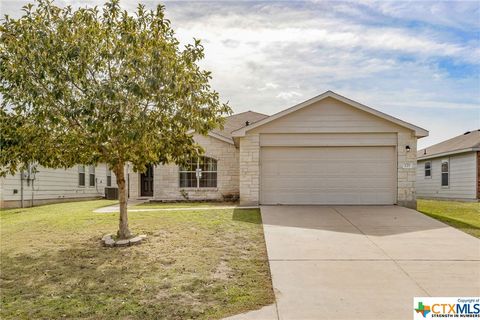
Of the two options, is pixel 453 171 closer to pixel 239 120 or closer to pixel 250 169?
pixel 239 120

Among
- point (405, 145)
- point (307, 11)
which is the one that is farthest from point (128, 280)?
point (405, 145)

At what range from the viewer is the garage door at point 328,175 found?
13.6 meters

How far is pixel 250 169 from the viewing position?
1377 centimetres

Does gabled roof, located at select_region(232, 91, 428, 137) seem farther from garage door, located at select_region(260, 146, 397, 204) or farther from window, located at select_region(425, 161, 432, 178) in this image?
window, located at select_region(425, 161, 432, 178)

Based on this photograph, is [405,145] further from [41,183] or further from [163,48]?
[41,183]

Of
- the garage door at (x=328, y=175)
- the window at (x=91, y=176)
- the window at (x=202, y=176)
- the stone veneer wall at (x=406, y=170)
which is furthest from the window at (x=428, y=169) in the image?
the window at (x=91, y=176)

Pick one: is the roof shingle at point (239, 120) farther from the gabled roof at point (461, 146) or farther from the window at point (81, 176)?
the gabled roof at point (461, 146)

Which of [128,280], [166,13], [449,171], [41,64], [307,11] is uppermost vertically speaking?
[307,11]

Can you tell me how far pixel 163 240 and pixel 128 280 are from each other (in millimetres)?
2491

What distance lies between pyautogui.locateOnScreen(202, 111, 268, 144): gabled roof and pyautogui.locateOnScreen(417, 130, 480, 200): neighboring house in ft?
34.7

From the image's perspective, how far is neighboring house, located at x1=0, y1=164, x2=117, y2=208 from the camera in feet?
58.1

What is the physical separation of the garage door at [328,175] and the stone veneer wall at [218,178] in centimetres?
412

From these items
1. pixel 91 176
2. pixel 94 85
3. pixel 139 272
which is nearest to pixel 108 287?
pixel 139 272

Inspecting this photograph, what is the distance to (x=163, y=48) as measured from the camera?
24.7 feet
